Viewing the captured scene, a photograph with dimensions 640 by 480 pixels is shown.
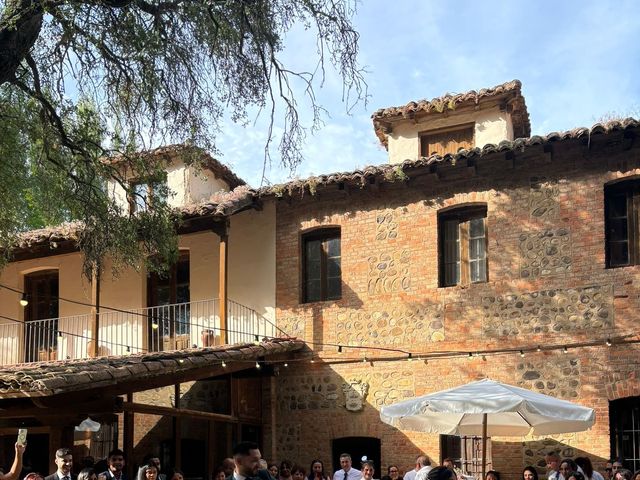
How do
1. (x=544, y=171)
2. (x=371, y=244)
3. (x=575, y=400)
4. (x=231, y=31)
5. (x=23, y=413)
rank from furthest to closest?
(x=371, y=244)
(x=544, y=171)
(x=575, y=400)
(x=23, y=413)
(x=231, y=31)

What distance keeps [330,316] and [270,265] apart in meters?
1.58

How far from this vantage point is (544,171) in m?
14.3

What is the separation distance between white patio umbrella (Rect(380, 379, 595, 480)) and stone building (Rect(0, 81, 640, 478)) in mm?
2605

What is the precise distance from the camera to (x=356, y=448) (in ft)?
50.5

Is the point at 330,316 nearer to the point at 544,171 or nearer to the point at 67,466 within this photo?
the point at 544,171

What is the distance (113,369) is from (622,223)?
7.87 m

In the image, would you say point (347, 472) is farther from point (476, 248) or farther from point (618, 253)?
point (618, 253)

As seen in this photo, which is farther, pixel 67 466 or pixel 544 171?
pixel 544 171

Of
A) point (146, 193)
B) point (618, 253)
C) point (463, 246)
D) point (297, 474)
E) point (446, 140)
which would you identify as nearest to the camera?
point (146, 193)

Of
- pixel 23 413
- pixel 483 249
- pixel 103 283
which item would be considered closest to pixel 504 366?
pixel 483 249

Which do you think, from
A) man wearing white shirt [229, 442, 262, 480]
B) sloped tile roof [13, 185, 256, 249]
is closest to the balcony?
sloped tile roof [13, 185, 256, 249]

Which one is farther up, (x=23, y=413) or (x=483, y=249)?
(x=483, y=249)

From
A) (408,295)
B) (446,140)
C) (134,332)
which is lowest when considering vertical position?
(134,332)

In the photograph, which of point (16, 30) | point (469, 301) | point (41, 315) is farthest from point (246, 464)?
point (41, 315)
